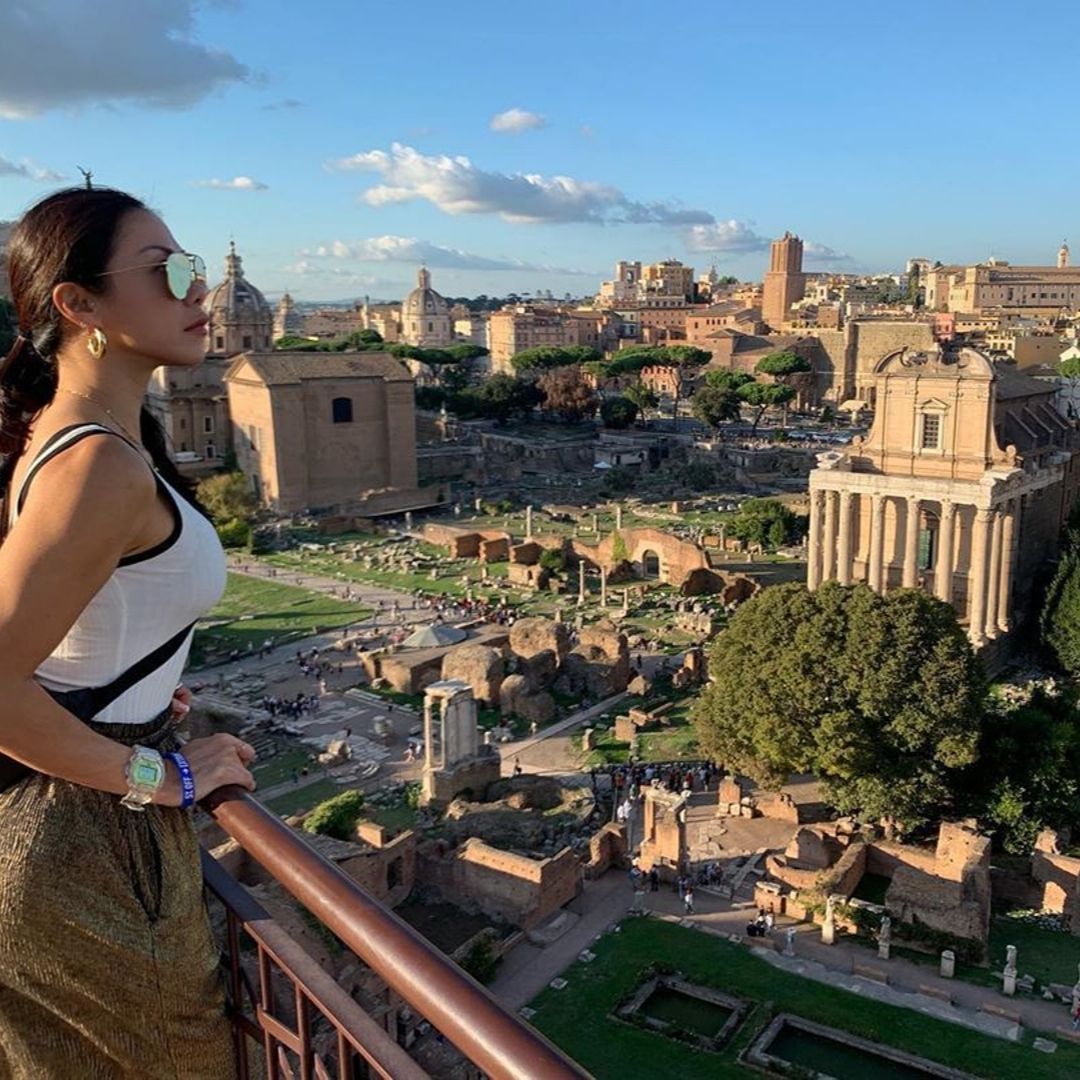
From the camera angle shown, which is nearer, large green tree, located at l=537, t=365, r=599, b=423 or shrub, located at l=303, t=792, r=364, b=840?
shrub, located at l=303, t=792, r=364, b=840

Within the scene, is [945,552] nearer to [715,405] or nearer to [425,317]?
[715,405]

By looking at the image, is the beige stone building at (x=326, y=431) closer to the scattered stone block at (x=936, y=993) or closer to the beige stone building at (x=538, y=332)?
the scattered stone block at (x=936, y=993)

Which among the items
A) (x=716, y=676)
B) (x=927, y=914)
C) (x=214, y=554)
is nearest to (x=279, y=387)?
(x=716, y=676)

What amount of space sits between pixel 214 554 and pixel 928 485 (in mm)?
28199

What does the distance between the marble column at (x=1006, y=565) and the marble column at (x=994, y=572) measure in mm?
48

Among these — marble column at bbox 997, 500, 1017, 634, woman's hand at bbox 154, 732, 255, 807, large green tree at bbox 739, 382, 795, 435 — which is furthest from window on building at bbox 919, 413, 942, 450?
large green tree at bbox 739, 382, 795, 435

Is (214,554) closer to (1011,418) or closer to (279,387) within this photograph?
(1011,418)

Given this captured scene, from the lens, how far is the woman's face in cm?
226

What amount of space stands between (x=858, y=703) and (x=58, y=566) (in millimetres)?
17536

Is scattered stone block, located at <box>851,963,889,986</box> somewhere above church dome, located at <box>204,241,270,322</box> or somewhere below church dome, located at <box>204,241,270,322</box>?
below

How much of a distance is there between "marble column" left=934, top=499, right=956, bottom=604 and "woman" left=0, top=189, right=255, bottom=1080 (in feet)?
91.0

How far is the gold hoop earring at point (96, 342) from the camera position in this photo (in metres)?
2.25

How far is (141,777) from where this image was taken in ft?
6.93

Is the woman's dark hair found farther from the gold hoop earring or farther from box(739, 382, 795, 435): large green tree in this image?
box(739, 382, 795, 435): large green tree
